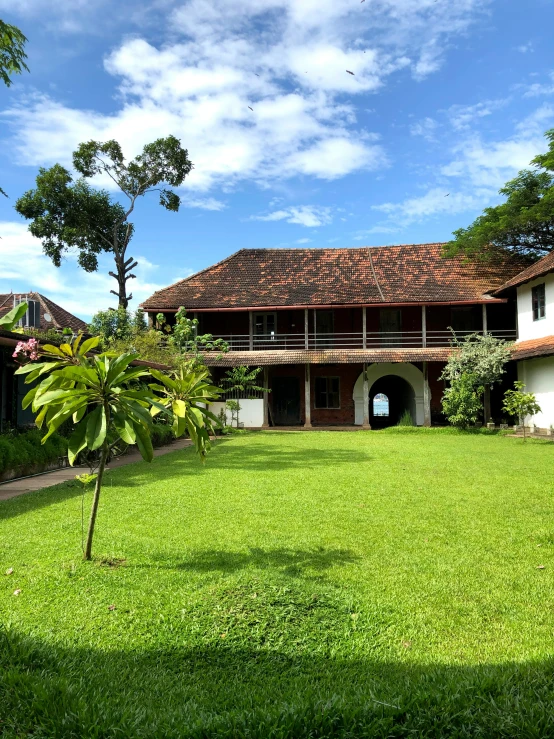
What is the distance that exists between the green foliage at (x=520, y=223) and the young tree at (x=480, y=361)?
4712mm

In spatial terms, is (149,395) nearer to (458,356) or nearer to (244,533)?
(244,533)

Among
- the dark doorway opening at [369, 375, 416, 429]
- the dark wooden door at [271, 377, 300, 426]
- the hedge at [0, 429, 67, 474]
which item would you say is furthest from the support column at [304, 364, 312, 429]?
the hedge at [0, 429, 67, 474]

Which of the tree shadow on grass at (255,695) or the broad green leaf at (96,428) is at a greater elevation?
the broad green leaf at (96,428)

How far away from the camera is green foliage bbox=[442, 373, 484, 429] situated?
56.9 feet

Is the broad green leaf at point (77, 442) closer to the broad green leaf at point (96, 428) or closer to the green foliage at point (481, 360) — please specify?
the broad green leaf at point (96, 428)

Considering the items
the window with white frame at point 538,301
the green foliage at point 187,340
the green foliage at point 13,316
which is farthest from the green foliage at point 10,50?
the window with white frame at point 538,301

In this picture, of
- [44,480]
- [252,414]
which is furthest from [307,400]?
[44,480]

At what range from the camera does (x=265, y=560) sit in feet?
13.8

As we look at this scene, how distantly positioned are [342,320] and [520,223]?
764 cm

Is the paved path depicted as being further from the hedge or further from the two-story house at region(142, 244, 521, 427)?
the two-story house at region(142, 244, 521, 427)

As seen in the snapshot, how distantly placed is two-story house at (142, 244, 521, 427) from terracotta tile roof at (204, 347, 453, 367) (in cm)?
4

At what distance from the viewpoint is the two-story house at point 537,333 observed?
15.9 metres

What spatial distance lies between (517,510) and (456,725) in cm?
435

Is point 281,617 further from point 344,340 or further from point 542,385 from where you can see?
point 344,340
